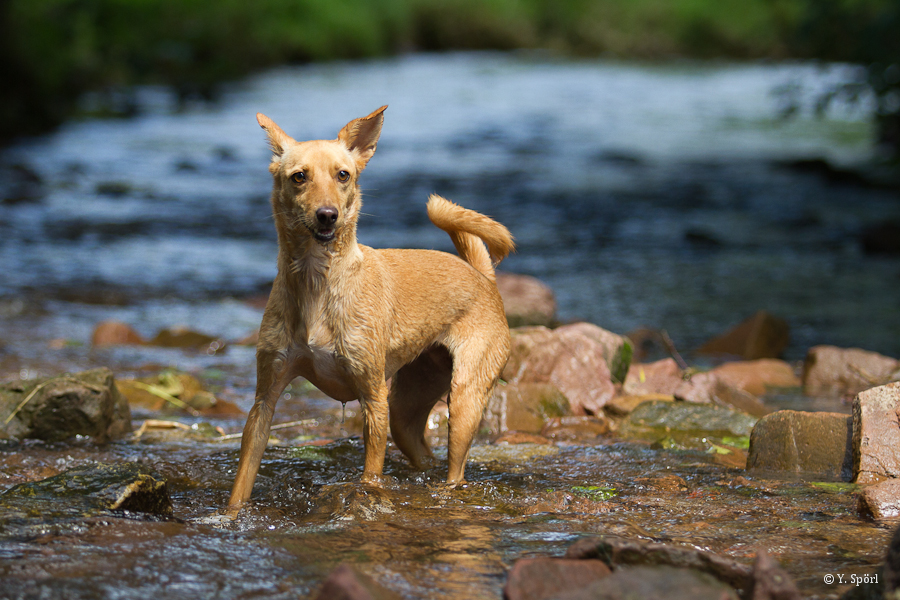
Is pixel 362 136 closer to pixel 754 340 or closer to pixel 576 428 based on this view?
pixel 576 428

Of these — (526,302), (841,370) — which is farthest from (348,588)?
(841,370)

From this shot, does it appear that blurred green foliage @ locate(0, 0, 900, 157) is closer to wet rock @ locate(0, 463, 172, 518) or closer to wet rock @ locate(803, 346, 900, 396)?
wet rock @ locate(803, 346, 900, 396)

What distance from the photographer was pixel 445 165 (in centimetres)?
2034

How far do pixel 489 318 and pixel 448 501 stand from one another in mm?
1160

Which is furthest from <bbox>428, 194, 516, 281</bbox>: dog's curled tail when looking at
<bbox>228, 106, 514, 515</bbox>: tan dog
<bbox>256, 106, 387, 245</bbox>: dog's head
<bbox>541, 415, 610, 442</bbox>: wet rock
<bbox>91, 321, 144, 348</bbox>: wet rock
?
<bbox>91, 321, 144, 348</bbox>: wet rock

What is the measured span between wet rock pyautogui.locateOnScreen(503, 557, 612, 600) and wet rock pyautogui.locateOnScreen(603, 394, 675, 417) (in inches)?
132

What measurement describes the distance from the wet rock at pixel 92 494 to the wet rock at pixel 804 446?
3.30 meters

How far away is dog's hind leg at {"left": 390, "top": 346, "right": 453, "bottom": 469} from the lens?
5488 mm

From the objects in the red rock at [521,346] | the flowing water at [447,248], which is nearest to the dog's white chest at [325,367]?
the flowing water at [447,248]

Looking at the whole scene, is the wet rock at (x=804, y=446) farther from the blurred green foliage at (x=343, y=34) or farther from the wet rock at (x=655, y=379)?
the blurred green foliage at (x=343, y=34)

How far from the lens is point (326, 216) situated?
4.25 metres

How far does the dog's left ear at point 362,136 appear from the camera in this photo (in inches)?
186

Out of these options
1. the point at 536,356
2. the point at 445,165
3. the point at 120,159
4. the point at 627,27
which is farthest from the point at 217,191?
the point at 627,27

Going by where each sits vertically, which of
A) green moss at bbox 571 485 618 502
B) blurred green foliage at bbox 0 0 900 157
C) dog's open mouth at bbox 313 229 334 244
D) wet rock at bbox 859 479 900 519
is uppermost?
blurred green foliage at bbox 0 0 900 157
